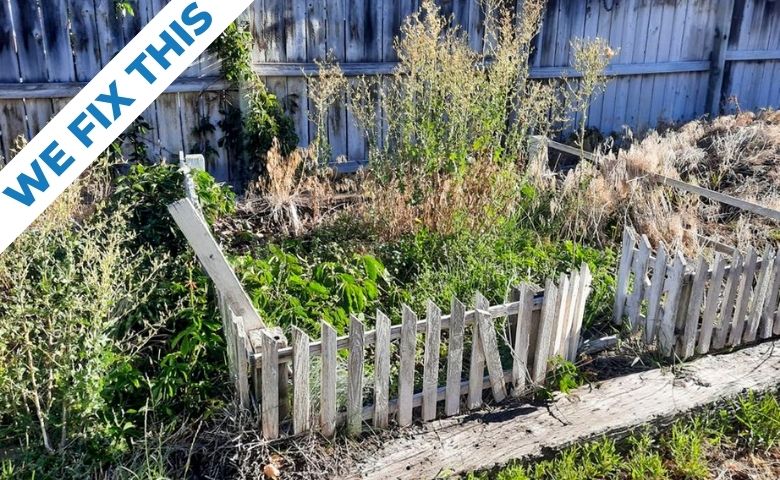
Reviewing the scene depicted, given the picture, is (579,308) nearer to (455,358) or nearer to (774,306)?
(455,358)

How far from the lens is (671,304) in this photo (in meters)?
3.50

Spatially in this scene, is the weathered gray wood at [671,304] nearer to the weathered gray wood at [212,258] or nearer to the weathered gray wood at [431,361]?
the weathered gray wood at [431,361]

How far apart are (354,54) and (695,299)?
437cm

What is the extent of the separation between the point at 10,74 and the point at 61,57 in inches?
16.3

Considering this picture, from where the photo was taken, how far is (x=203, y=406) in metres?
2.94

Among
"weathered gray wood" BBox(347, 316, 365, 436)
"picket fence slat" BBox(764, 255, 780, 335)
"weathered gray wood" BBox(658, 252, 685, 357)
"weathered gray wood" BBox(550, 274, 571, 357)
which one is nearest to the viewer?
"weathered gray wood" BBox(347, 316, 365, 436)

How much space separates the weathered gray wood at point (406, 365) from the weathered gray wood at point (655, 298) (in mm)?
1474

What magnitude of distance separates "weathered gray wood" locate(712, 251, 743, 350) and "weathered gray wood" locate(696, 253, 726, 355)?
1.8 inches

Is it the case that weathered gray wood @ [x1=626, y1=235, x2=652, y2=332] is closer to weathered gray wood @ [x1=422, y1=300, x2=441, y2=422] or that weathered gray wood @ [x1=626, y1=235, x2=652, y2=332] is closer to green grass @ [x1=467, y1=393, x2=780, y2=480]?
green grass @ [x1=467, y1=393, x2=780, y2=480]

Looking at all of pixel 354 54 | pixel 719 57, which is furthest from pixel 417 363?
pixel 719 57

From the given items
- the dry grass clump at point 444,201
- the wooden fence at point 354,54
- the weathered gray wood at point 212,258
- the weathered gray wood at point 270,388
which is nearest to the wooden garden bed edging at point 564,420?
the weathered gray wood at point 270,388

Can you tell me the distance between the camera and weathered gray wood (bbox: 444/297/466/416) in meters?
2.95

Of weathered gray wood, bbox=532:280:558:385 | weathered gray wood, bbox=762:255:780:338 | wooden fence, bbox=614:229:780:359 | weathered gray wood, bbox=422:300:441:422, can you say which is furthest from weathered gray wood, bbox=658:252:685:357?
weathered gray wood, bbox=422:300:441:422

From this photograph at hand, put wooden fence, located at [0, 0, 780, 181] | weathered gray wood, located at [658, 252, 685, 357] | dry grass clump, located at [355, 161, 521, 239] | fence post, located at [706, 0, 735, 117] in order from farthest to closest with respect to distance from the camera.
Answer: fence post, located at [706, 0, 735, 117], wooden fence, located at [0, 0, 780, 181], dry grass clump, located at [355, 161, 521, 239], weathered gray wood, located at [658, 252, 685, 357]
